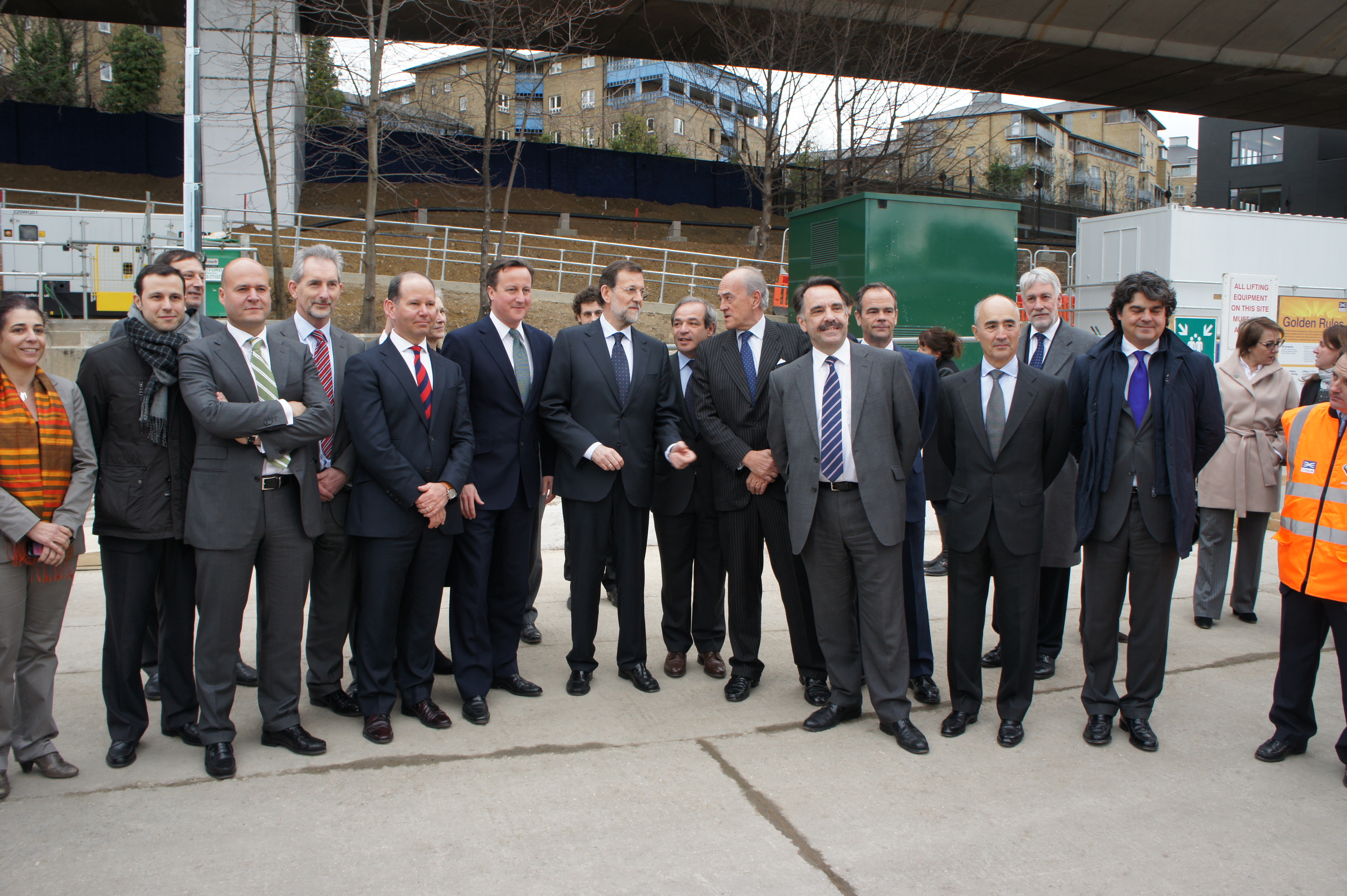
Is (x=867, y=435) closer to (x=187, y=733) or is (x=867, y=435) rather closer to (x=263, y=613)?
(x=263, y=613)

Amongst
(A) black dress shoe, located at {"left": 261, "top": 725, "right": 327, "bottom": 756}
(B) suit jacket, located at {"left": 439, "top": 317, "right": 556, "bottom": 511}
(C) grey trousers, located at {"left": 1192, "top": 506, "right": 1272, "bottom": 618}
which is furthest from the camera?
(C) grey trousers, located at {"left": 1192, "top": 506, "right": 1272, "bottom": 618}

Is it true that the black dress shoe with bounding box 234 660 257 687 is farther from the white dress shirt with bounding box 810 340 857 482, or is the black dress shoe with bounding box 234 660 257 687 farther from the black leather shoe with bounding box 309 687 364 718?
the white dress shirt with bounding box 810 340 857 482

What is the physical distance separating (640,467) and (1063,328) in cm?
270

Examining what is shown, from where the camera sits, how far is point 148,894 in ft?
9.52

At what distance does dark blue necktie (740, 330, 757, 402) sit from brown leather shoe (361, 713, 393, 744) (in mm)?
2341

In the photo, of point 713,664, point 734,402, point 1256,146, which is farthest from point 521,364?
point 1256,146

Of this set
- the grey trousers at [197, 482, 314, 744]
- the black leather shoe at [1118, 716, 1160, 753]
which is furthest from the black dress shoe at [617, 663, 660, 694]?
the black leather shoe at [1118, 716, 1160, 753]

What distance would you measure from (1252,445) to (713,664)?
13.0ft

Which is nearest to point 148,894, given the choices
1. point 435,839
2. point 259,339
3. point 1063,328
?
point 435,839

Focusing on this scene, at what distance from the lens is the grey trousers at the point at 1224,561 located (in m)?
6.10

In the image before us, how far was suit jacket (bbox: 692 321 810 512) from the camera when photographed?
4.78m

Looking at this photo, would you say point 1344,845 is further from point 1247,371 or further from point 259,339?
point 259,339

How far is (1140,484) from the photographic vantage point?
4129 mm

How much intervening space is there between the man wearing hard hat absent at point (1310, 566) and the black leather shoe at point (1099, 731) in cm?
59
